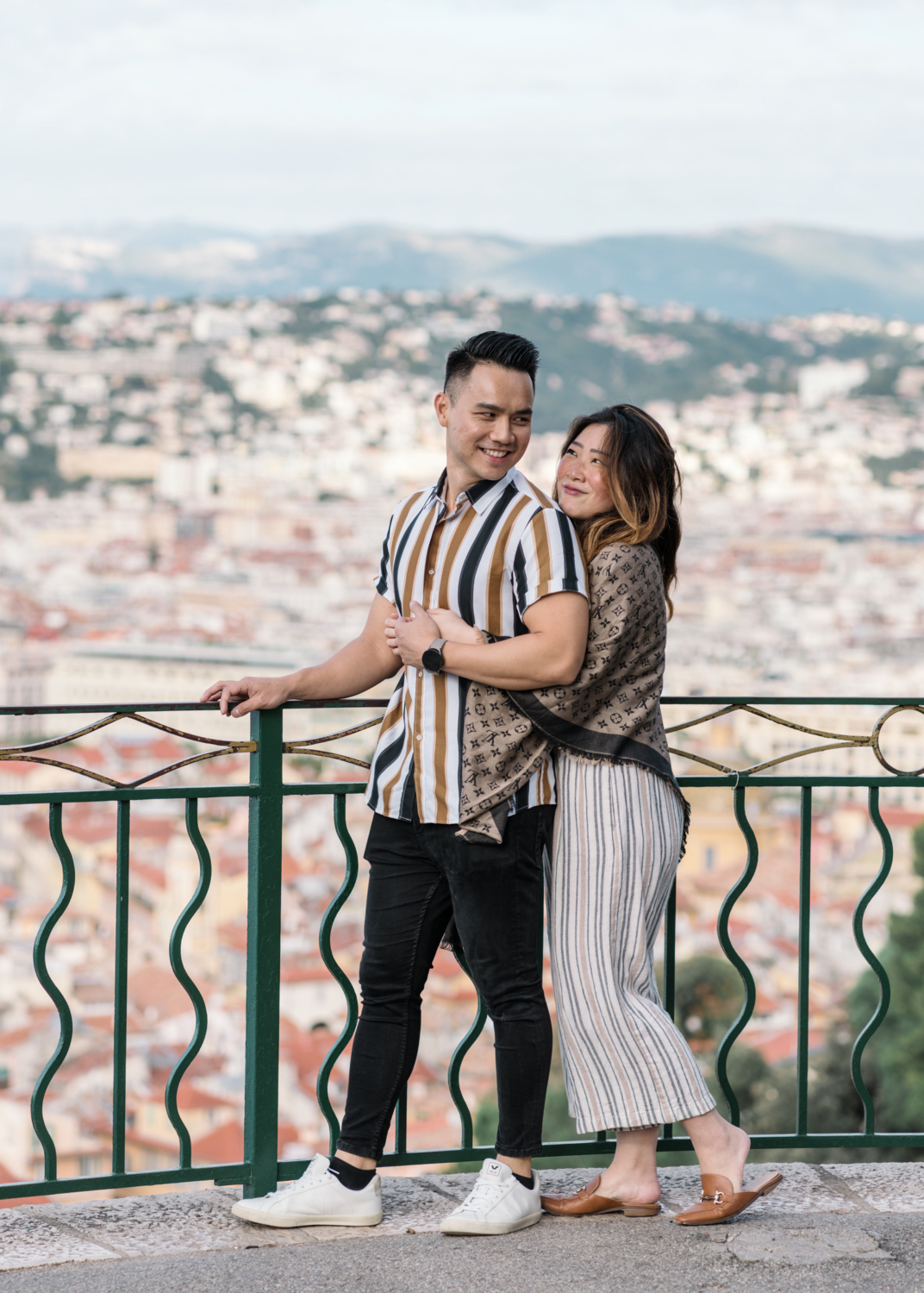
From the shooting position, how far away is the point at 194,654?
50.8 metres

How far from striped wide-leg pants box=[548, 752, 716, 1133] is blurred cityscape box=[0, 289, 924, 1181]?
2254 cm

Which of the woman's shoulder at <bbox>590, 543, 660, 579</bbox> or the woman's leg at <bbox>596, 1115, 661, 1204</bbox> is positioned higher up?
the woman's shoulder at <bbox>590, 543, 660, 579</bbox>

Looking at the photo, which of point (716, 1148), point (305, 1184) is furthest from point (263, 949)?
point (716, 1148)

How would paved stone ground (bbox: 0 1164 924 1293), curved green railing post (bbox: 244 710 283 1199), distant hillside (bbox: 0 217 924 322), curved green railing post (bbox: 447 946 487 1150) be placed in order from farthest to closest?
distant hillside (bbox: 0 217 924 322), curved green railing post (bbox: 447 946 487 1150), curved green railing post (bbox: 244 710 283 1199), paved stone ground (bbox: 0 1164 924 1293)

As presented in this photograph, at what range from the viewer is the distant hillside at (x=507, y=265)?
324ft

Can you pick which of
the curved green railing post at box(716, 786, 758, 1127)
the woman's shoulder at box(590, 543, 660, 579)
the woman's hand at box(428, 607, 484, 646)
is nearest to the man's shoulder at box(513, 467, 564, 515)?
the woman's shoulder at box(590, 543, 660, 579)

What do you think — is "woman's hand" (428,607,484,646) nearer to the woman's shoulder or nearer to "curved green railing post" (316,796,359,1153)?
the woman's shoulder

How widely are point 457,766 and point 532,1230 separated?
788mm

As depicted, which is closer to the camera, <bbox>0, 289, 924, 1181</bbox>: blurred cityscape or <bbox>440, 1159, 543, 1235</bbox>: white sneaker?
<bbox>440, 1159, 543, 1235</bbox>: white sneaker

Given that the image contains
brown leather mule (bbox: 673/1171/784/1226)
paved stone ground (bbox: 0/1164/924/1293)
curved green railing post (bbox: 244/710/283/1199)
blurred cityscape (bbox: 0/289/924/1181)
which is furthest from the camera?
blurred cityscape (bbox: 0/289/924/1181)

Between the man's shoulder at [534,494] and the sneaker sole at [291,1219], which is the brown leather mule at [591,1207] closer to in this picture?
the sneaker sole at [291,1219]

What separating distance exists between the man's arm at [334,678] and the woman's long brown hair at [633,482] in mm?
389

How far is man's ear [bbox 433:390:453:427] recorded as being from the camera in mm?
2160

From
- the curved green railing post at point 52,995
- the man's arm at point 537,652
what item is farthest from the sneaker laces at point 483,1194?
the man's arm at point 537,652
